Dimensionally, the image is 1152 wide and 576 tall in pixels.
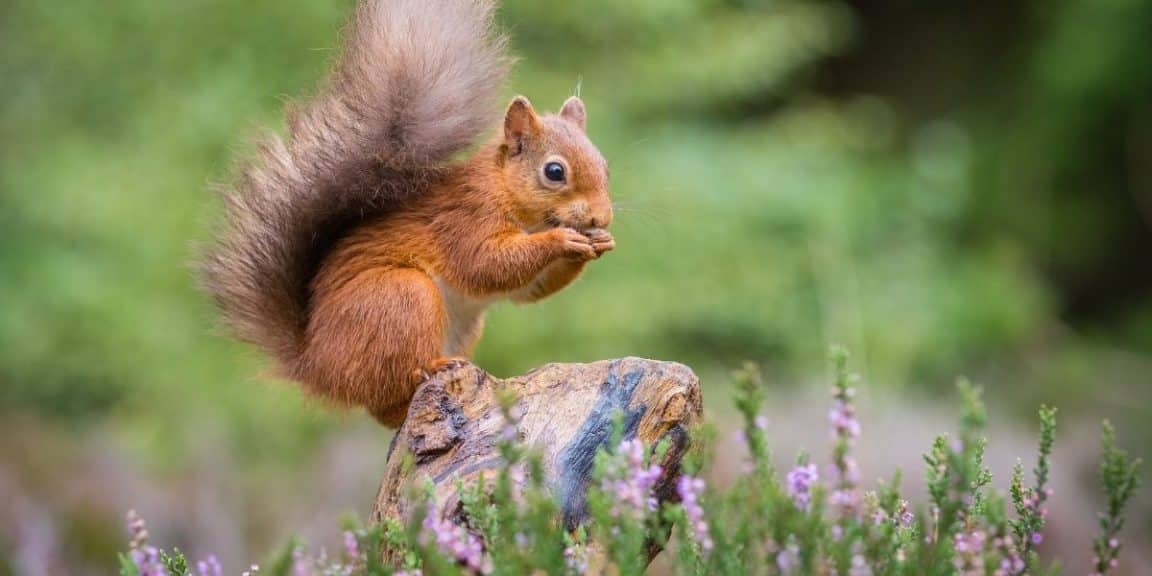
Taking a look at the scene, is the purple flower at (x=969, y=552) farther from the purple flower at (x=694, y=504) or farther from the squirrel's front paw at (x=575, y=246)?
the squirrel's front paw at (x=575, y=246)

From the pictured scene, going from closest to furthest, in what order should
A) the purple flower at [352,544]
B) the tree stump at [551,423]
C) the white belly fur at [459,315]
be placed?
1. the purple flower at [352,544]
2. the tree stump at [551,423]
3. the white belly fur at [459,315]

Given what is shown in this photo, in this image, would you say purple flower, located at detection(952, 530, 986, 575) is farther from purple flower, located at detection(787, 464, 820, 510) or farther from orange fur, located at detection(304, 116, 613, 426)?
orange fur, located at detection(304, 116, 613, 426)

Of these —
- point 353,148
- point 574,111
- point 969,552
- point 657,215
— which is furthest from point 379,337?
point 657,215

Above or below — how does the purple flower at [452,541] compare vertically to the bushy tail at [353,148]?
below

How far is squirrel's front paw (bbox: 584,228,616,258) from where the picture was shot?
215cm

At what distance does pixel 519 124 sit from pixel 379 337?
441mm

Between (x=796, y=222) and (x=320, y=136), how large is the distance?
4.59 m

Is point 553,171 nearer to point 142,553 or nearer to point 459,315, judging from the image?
point 459,315

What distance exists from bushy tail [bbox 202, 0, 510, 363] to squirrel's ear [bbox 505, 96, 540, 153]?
0.12 feet

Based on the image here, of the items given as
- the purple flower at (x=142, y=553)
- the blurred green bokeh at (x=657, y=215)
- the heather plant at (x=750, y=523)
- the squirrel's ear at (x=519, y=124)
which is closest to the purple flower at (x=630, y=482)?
the heather plant at (x=750, y=523)

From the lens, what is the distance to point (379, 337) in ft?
6.97

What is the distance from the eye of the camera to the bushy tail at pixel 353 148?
217cm

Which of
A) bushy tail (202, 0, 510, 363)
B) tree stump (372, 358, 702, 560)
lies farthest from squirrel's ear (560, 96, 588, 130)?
tree stump (372, 358, 702, 560)

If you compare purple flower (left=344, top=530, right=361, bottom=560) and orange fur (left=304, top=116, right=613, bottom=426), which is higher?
orange fur (left=304, top=116, right=613, bottom=426)
